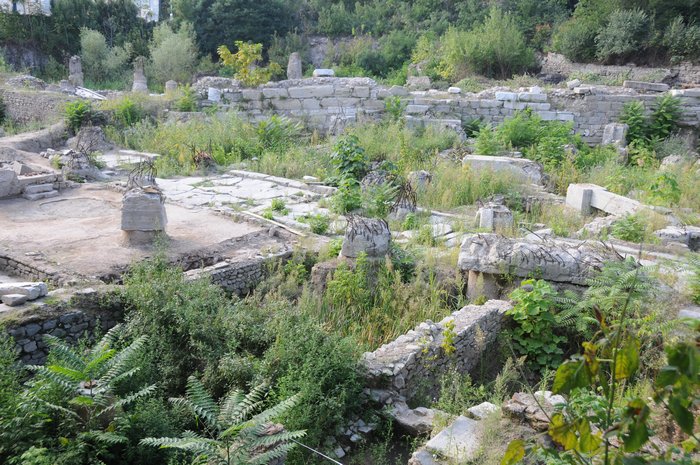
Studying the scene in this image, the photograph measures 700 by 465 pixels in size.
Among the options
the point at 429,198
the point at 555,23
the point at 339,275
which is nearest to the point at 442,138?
the point at 429,198

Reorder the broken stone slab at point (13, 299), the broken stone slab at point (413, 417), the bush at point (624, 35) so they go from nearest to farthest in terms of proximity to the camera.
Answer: the broken stone slab at point (413, 417) → the broken stone slab at point (13, 299) → the bush at point (624, 35)

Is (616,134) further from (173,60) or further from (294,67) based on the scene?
(173,60)

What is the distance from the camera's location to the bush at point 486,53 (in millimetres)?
20047

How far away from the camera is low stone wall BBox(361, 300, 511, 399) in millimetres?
5449

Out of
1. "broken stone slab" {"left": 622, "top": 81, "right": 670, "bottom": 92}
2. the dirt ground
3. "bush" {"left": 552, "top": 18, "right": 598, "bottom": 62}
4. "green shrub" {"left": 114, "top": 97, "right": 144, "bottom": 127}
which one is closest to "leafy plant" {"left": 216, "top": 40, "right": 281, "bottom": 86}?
"green shrub" {"left": 114, "top": 97, "right": 144, "bottom": 127}

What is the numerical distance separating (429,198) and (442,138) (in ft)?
12.2

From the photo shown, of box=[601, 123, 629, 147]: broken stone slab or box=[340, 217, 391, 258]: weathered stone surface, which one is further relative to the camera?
box=[601, 123, 629, 147]: broken stone slab

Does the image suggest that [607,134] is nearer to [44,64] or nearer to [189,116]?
[189,116]

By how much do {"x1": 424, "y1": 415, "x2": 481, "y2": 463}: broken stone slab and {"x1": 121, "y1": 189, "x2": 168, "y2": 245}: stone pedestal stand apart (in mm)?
4936

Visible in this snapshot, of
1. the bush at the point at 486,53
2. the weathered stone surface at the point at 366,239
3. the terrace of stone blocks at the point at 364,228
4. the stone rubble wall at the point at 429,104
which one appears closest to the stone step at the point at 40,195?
the terrace of stone blocks at the point at 364,228

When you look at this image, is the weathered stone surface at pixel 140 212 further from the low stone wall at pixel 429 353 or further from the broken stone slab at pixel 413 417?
the broken stone slab at pixel 413 417

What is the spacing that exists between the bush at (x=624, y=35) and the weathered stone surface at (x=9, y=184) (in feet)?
64.4

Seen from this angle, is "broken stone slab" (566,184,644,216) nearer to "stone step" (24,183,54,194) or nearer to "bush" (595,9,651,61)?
"stone step" (24,183,54,194)

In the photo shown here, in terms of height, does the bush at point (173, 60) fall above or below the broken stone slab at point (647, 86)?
above
